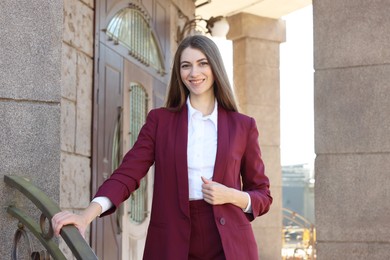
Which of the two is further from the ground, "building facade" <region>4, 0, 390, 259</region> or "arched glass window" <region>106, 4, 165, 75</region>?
"arched glass window" <region>106, 4, 165, 75</region>

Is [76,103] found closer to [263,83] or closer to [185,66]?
[185,66]

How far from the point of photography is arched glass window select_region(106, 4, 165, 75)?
6211 mm

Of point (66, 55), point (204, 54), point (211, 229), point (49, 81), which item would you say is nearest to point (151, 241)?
point (211, 229)

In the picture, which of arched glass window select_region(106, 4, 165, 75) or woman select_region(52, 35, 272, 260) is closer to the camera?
woman select_region(52, 35, 272, 260)

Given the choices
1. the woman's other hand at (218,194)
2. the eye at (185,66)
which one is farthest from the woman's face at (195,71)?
the woman's other hand at (218,194)

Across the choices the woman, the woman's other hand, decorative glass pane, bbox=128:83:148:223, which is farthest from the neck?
decorative glass pane, bbox=128:83:148:223

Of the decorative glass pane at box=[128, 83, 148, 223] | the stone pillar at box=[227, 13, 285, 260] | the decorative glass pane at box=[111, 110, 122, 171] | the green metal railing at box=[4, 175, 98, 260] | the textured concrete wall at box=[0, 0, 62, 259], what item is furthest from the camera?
the stone pillar at box=[227, 13, 285, 260]

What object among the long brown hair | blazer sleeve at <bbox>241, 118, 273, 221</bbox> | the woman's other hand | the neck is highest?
the long brown hair

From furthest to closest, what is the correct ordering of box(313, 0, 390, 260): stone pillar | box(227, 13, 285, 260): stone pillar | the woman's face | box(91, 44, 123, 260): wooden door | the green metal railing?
1. box(227, 13, 285, 260): stone pillar
2. box(91, 44, 123, 260): wooden door
3. box(313, 0, 390, 260): stone pillar
4. the woman's face
5. the green metal railing

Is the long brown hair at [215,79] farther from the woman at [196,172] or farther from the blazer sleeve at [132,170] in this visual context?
the blazer sleeve at [132,170]

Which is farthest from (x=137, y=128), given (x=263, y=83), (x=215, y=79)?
(x=263, y=83)

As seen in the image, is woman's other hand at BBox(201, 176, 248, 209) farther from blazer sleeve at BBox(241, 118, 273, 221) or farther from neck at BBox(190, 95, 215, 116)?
neck at BBox(190, 95, 215, 116)

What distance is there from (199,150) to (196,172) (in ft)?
0.27

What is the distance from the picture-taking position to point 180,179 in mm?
2531
